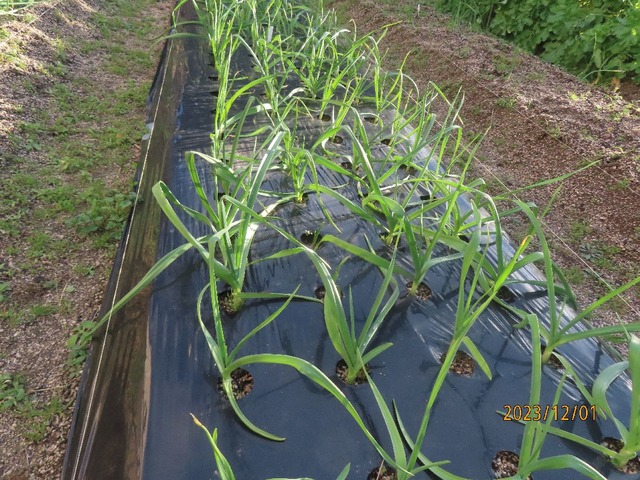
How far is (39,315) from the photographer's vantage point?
4.37ft

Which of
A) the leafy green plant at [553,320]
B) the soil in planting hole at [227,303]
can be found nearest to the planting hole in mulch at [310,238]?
the soil in planting hole at [227,303]

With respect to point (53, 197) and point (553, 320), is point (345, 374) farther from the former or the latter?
point (53, 197)

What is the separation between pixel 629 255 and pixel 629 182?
363 millimetres

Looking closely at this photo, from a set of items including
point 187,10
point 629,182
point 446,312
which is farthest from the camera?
point 187,10

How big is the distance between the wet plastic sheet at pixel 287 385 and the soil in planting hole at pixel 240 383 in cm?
1

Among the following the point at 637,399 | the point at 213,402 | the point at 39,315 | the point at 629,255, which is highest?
the point at 637,399

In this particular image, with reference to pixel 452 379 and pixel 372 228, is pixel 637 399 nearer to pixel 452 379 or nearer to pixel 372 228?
pixel 452 379

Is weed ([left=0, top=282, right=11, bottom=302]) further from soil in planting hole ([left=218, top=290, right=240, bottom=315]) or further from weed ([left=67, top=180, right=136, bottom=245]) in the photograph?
soil in planting hole ([left=218, top=290, right=240, bottom=315])

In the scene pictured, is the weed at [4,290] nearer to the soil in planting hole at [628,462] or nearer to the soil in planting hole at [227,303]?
the soil in planting hole at [227,303]

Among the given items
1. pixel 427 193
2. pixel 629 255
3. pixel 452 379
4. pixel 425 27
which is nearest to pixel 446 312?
pixel 452 379

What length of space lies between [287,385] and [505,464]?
1.35 feet

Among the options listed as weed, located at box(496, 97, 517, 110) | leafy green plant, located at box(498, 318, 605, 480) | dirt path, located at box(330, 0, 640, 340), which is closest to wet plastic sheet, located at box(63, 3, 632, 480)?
leafy green plant, located at box(498, 318, 605, 480)

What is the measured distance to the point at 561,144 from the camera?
6.68ft

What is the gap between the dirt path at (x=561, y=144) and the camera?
163 centimetres
